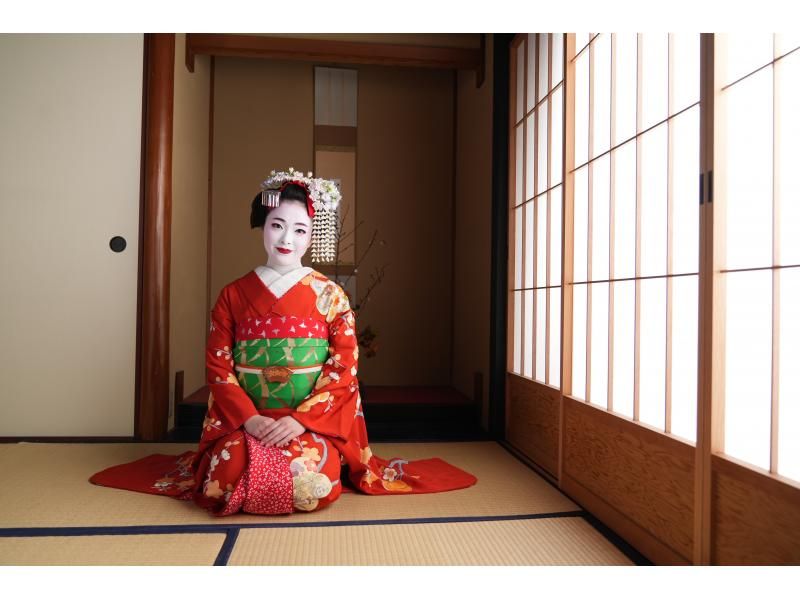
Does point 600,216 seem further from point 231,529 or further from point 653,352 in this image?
point 231,529

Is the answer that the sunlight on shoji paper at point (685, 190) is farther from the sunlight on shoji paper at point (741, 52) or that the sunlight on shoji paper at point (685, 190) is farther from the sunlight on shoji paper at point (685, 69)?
the sunlight on shoji paper at point (741, 52)

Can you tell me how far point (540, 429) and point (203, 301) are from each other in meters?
2.71

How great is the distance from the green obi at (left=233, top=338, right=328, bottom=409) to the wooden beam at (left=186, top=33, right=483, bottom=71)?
2.34 metres

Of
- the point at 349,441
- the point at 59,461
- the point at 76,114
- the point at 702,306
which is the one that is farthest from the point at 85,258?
the point at 702,306

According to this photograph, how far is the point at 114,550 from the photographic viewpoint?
5.72ft

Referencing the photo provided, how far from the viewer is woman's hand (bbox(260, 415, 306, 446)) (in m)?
2.23

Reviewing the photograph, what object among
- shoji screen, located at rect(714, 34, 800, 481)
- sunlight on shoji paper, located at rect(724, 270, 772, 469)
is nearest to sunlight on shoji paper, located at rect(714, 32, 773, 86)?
shoji screen, located at rect(714, 34, 800, 481)

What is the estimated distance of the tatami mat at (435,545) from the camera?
1.71m


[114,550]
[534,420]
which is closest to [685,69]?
[534,420]

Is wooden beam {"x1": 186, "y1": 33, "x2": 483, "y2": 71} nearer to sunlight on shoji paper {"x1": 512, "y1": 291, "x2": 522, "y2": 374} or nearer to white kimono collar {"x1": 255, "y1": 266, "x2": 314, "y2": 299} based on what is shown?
sunlight on shoji paper {"x1": 512, "y1": 291, "x2": 522, "y2": 374}

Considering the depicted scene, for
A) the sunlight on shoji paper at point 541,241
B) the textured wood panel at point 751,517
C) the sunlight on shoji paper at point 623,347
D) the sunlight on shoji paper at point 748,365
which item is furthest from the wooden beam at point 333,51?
the textured wood panel at point 751,517

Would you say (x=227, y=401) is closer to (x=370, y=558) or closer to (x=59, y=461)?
(x=370, y=558)

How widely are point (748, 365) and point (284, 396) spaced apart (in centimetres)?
166

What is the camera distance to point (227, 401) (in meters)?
2.32
